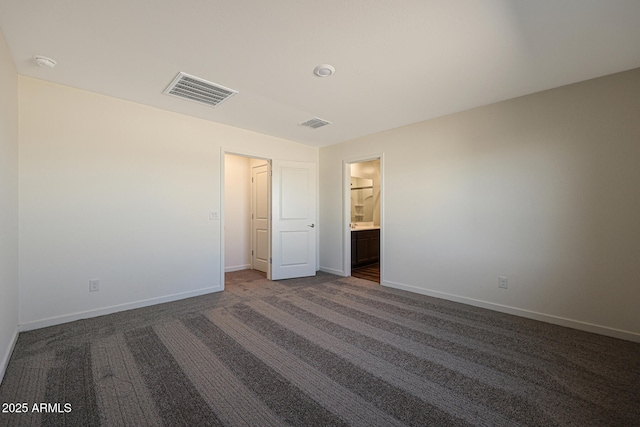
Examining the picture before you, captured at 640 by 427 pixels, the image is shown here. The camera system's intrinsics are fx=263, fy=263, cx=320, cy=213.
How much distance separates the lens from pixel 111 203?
3.07 meters

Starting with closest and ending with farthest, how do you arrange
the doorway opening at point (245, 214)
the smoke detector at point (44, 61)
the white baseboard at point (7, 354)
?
1. the white baseboard at point (7, 354)
2. the smoke detector at point (44, 61)
3. the doorway opening at point (245, 214)

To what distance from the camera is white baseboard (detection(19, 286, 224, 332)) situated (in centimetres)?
263

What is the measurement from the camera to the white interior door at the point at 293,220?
4.68 meters

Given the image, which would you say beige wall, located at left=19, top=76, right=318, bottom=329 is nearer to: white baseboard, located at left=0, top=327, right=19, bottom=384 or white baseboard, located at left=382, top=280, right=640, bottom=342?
white baseboard, located at left=0, top=327, right=19, bottom=384

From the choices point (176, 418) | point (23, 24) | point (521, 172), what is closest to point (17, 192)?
point (23, 24)

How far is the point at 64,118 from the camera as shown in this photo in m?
2.79

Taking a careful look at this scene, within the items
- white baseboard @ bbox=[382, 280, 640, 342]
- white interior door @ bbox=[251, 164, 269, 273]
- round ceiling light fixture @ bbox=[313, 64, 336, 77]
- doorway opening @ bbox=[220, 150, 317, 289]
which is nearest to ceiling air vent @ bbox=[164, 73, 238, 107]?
round ceiling light fixture @ bbox=[313, 64, 336, 77]

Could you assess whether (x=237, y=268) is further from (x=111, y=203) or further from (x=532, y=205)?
(x=532, y=205)

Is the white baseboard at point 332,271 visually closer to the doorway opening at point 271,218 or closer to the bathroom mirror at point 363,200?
the doorway opening at point 271,218

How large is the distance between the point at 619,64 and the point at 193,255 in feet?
16.6

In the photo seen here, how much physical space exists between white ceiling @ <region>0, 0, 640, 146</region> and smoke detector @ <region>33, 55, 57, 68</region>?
48 mm

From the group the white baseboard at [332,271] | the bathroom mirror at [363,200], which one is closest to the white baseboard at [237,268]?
the white baseboard at [332,271]

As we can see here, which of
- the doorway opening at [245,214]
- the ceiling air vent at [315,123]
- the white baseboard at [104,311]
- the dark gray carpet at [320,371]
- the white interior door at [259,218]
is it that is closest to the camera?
the dark gray carpet at [320,371]

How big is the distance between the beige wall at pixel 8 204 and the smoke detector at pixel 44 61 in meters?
0.17
